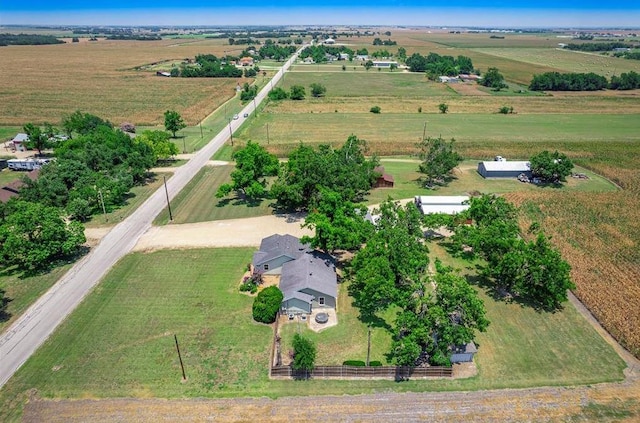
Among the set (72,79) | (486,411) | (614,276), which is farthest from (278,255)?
(72,79)

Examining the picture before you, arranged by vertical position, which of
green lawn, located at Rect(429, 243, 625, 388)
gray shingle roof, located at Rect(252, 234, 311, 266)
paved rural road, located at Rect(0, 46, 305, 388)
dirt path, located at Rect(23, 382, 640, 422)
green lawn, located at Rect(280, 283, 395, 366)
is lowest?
dirt path, located at Rect(23, 382, 640, 422)

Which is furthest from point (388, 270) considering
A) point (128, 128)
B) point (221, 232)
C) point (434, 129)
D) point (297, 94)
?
point (297, 94)

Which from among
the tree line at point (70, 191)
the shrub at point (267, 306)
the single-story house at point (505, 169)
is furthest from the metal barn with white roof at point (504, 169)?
the tree line at point (70, 191)

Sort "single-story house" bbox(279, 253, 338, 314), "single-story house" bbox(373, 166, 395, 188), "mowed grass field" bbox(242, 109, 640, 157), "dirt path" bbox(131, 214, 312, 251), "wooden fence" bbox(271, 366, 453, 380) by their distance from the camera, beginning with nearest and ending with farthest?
"wooden fence" bbox(271, 366, 453, 380), "single-story house" bbox(279, 253, 338, 314), "dirt path" bbox(131, 214, 312, 251), "single-story house" bbox(373, 166, 395, 188), "mowed grass field" bbox(242, 109, 640, 157)

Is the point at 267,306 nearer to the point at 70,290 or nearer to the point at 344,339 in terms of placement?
the point at 344,339

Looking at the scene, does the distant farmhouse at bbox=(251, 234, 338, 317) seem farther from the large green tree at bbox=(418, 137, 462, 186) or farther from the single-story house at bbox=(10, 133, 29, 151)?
the single-story house at bbox=(10, 133, 29, 151)

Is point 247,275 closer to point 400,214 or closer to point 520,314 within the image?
point 400,214

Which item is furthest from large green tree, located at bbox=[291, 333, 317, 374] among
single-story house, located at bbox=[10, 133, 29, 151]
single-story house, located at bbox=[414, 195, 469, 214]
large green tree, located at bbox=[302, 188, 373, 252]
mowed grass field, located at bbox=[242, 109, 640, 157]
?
single-story house, located at bbox=[10, 133, 29, 151]

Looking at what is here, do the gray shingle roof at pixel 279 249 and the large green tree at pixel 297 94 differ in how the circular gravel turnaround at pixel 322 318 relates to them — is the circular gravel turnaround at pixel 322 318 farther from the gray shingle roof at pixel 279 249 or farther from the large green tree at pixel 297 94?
the large green tree at pixel 297 94
